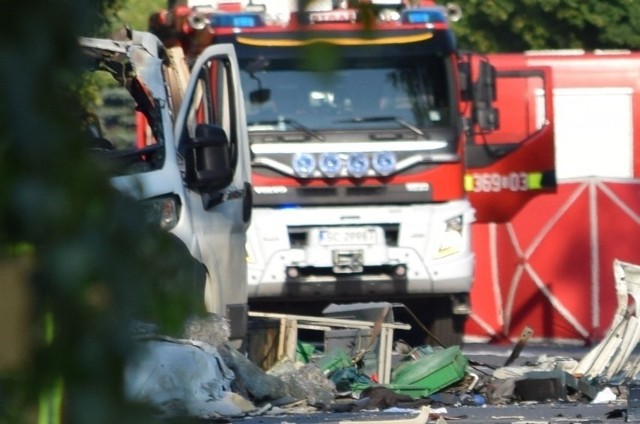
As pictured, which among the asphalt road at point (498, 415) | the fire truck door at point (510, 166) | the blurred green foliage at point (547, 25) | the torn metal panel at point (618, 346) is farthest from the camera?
the blurred green foliage at point (547, 25)

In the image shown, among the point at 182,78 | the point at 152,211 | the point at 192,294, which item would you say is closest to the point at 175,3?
the point at 152,211

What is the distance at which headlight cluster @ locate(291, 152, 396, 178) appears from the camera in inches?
482

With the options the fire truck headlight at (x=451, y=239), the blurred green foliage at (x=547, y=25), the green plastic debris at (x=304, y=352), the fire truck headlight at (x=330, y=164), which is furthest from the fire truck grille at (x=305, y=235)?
the blurred green foliage at (x=547, y=25)

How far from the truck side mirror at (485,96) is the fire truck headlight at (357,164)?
1182mm

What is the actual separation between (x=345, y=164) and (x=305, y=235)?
27.0 inches

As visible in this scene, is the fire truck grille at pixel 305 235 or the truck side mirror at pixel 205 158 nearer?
the truck side mirror at pixel 205 158

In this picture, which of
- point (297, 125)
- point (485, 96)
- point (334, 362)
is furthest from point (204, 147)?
point (485, 96)

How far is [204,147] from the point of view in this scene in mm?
8836

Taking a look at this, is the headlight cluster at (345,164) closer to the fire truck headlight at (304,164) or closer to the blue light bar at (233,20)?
the fire truck headlight at (304,164)

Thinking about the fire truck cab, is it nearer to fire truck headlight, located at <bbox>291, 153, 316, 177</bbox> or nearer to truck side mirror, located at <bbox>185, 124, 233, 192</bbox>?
truck side mirror, located at <bbox>185, 124, 233, 192</bbox>

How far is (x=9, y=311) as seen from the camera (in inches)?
56.5

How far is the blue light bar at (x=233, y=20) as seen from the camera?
1224 cm

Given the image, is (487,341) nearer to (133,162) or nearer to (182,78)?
(182,78)

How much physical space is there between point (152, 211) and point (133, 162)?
0.15 metres
